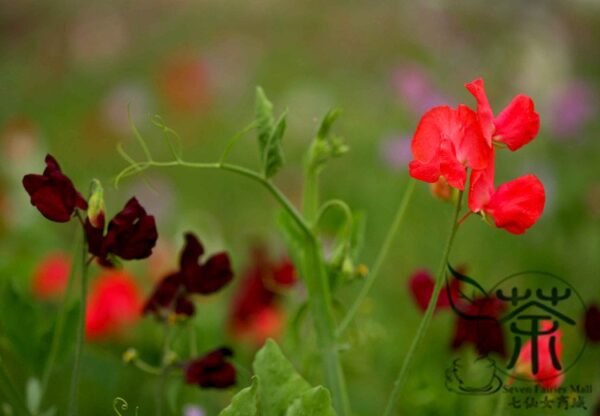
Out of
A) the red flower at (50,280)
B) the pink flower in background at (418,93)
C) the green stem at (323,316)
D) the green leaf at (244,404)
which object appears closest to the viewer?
the green leaf at (244,404)

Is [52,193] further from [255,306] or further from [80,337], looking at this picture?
[255,306]

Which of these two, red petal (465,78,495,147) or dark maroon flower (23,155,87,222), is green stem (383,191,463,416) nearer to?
red petal (465,78,495,147)

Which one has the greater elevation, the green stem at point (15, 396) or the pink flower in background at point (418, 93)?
the pink flower in background at point (418, 93)

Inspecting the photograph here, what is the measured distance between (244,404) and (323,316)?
157 millimetres

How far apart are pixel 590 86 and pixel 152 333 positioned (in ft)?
5.99

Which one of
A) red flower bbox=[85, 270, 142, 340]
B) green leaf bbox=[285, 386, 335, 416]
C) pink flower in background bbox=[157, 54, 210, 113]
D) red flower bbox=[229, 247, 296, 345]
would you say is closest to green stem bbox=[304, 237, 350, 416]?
green leaf bbox=[285, 386, 335, 416]

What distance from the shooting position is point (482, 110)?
2.68 feet

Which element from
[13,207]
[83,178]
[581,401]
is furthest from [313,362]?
[83,178]

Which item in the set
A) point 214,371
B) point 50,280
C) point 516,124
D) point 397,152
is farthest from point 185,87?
point 516,124

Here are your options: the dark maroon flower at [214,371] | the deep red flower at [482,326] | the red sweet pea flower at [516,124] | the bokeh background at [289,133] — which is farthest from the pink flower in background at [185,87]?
the red sweet pea flower at [516,124]

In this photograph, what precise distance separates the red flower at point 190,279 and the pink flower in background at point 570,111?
178 centimetres

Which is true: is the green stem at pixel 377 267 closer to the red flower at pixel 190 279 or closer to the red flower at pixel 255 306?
the red flower at pixel 190 279

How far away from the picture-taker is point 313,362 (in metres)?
1.08

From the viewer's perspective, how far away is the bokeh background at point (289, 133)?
1450 millimetres
